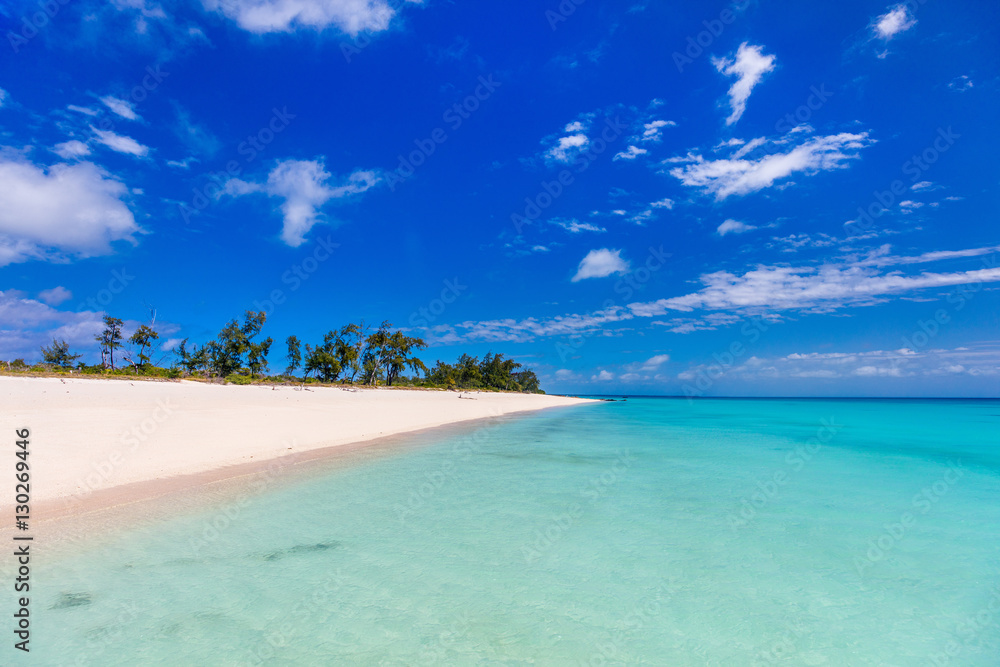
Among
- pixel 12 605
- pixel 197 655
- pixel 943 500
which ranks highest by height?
pixel 12 605

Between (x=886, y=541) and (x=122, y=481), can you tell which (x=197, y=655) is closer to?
(x=122, y=481)

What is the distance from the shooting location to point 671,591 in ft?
16.2

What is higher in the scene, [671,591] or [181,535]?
[181,535]

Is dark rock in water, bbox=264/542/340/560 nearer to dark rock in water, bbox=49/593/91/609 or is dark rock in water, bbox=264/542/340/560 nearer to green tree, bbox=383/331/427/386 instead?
dark rock in water, bbox=49/593/91/609

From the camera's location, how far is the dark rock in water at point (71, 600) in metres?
4.28

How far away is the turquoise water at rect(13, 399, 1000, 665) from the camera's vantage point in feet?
12.6

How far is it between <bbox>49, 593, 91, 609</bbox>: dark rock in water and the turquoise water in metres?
0.03

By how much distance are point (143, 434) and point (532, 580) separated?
10.8 m

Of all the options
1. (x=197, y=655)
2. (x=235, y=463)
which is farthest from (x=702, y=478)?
(x=235, y=463)

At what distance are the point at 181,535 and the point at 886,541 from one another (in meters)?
10.8

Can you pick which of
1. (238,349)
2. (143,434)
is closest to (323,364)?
(238,349)

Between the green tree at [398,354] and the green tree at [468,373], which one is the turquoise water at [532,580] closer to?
the green tree at [398,354]

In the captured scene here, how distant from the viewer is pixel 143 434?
10.6m

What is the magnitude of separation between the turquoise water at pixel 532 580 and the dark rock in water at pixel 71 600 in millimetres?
30
